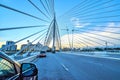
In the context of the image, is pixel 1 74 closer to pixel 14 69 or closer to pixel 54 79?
pixel 14 69

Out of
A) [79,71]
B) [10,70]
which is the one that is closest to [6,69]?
[10,70]

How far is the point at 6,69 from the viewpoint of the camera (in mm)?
3674

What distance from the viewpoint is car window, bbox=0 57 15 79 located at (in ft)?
11.2

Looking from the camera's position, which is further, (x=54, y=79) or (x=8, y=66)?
(x=54, y=79)

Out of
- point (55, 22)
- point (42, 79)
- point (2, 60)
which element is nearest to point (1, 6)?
point (2, 60)

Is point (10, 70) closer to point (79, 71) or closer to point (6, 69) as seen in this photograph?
point (6, 69)

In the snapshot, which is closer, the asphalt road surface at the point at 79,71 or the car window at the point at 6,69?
the car window at the point at 6,69

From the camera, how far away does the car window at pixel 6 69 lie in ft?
11.2

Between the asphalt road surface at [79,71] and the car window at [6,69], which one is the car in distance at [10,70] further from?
the asphalt road surface at [79,71]

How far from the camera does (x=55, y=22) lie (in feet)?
213

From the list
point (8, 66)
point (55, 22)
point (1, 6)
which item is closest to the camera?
point (8, 66)

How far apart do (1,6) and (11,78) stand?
10.8 ft

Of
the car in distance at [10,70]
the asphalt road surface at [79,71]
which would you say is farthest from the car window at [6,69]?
the asphalt road surface at [79,71]

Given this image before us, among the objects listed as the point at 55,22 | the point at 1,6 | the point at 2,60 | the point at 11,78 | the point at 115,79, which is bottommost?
the point at 115,79
